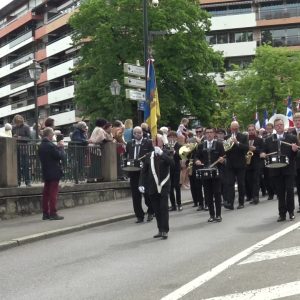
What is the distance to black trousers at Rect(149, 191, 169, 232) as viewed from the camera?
10359mm

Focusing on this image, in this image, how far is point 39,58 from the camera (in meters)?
81.4

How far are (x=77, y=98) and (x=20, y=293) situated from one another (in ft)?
121

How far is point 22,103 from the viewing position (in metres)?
85.5

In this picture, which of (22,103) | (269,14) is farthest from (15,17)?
(269,14)

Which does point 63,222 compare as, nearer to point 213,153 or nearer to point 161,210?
point 161,210

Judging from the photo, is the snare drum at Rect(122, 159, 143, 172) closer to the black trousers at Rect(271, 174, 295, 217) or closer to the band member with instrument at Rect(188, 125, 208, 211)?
the band member with instrument at Rect(188, 125, 208, 211)

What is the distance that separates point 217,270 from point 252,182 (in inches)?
344

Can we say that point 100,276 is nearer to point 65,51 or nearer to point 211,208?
point 211,208

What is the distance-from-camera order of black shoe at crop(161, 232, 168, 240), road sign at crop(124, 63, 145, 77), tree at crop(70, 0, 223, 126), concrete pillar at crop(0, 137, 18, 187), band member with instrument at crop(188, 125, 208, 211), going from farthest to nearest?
tree at crop(70, 0, 223, 126) < road sign at crop(124, 63, 145, 77) < band member with instrument at crop(188, 125, 208, 211) < concrete pillar at crop(0, 137, 18, 187) < black shoe at crop(161, 232, 168, 240)

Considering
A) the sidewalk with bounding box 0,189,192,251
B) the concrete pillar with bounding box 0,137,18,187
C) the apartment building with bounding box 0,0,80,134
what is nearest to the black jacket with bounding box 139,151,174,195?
the sidewalk with bounding box 0,189,192,251

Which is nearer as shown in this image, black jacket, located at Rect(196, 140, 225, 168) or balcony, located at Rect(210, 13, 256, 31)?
black jacket, located at Rect(196, 140, 225, 168)

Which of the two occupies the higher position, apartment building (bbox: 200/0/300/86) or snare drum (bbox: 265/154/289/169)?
apartment building (bbox: 200/0/300/86)

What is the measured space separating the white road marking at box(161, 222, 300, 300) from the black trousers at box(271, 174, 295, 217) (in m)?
1.43

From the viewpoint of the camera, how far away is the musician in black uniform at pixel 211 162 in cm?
1215
